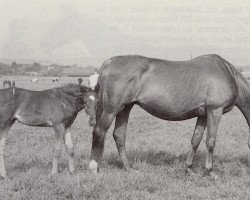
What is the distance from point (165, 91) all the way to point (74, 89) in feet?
6.06

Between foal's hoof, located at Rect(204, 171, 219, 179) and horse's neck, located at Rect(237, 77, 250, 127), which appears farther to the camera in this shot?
horse's neck, located at Rect(237, 77, 250, 127)

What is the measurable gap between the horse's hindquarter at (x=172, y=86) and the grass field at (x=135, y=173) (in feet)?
4.36

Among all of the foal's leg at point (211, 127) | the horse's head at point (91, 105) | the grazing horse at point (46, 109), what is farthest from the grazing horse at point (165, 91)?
the grazing horse at point (46, 109)

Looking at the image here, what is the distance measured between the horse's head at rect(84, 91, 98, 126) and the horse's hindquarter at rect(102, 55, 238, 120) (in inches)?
15.5

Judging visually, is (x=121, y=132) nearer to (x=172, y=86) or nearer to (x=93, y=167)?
(x=93, y=167)

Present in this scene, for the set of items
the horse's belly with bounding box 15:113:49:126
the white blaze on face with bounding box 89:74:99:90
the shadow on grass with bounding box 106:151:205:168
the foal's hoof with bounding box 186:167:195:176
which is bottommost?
the shadow on grass with bounding box 106:151:205:168

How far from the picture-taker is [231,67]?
25.2 feet

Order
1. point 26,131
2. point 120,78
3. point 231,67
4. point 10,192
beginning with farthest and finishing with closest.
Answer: point 26,131, point 231,67, point 120,78, point 10,192

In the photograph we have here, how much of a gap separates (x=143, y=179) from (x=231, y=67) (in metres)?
3.08

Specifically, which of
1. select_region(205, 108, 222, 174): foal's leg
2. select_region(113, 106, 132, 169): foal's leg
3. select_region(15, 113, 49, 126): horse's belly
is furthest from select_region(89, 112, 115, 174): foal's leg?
select_region(205, 108, 222, 174): foal's leg

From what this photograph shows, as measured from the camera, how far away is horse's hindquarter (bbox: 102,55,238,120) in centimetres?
718

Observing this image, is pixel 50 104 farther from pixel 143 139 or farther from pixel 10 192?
pixel 143 139

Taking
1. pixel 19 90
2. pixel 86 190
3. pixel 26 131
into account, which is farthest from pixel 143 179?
pixel 26 131

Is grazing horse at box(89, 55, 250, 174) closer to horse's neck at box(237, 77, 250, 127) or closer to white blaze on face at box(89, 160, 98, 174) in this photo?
white blaze on face at box(89, 160, 98, 174)
